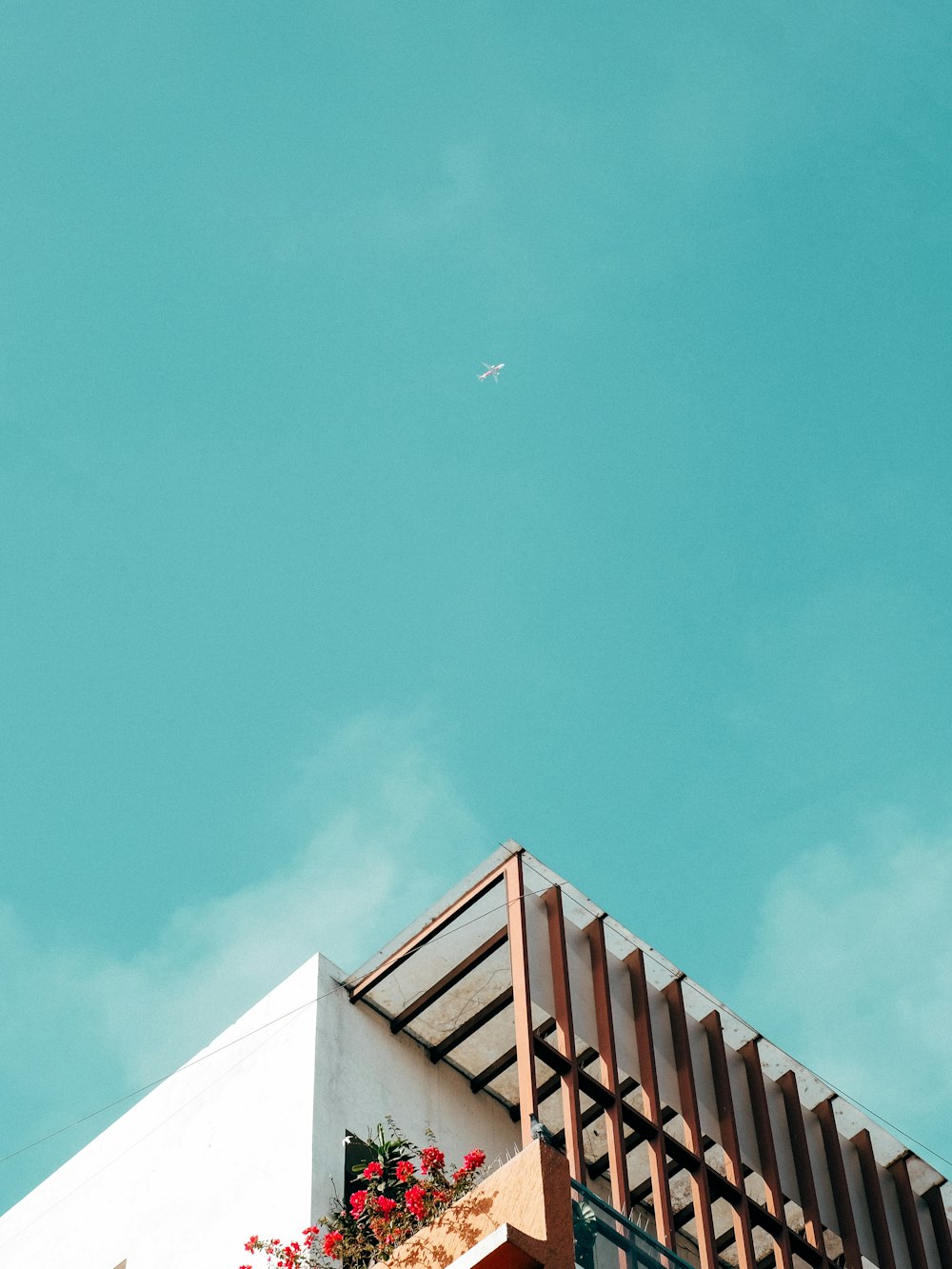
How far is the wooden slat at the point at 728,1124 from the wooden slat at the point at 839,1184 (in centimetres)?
114

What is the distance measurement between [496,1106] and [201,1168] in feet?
11.3

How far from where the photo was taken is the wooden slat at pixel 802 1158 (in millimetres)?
17781

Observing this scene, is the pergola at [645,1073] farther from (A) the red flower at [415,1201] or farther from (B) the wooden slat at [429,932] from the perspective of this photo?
(A) the red flower at [415,1201]

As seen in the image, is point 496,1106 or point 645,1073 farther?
point 496,1106

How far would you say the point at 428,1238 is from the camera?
11.4m

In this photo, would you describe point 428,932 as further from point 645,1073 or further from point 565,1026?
point 645,1073

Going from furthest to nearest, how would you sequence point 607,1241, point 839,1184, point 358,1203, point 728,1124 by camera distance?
1. point 839,1184
2. point 728,1124
3. point 358,1203
4. point 607,1241

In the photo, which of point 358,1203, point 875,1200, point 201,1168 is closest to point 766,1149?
point 875,1200

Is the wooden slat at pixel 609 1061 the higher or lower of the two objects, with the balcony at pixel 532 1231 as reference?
higher

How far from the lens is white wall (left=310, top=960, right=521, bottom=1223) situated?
1673 cm

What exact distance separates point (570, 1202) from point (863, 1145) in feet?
31.6

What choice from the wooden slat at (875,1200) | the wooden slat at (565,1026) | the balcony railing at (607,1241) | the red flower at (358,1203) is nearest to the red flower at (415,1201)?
the red flower at (358,1203)

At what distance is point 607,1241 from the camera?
36.7ft

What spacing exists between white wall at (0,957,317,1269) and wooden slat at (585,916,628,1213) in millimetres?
2757
